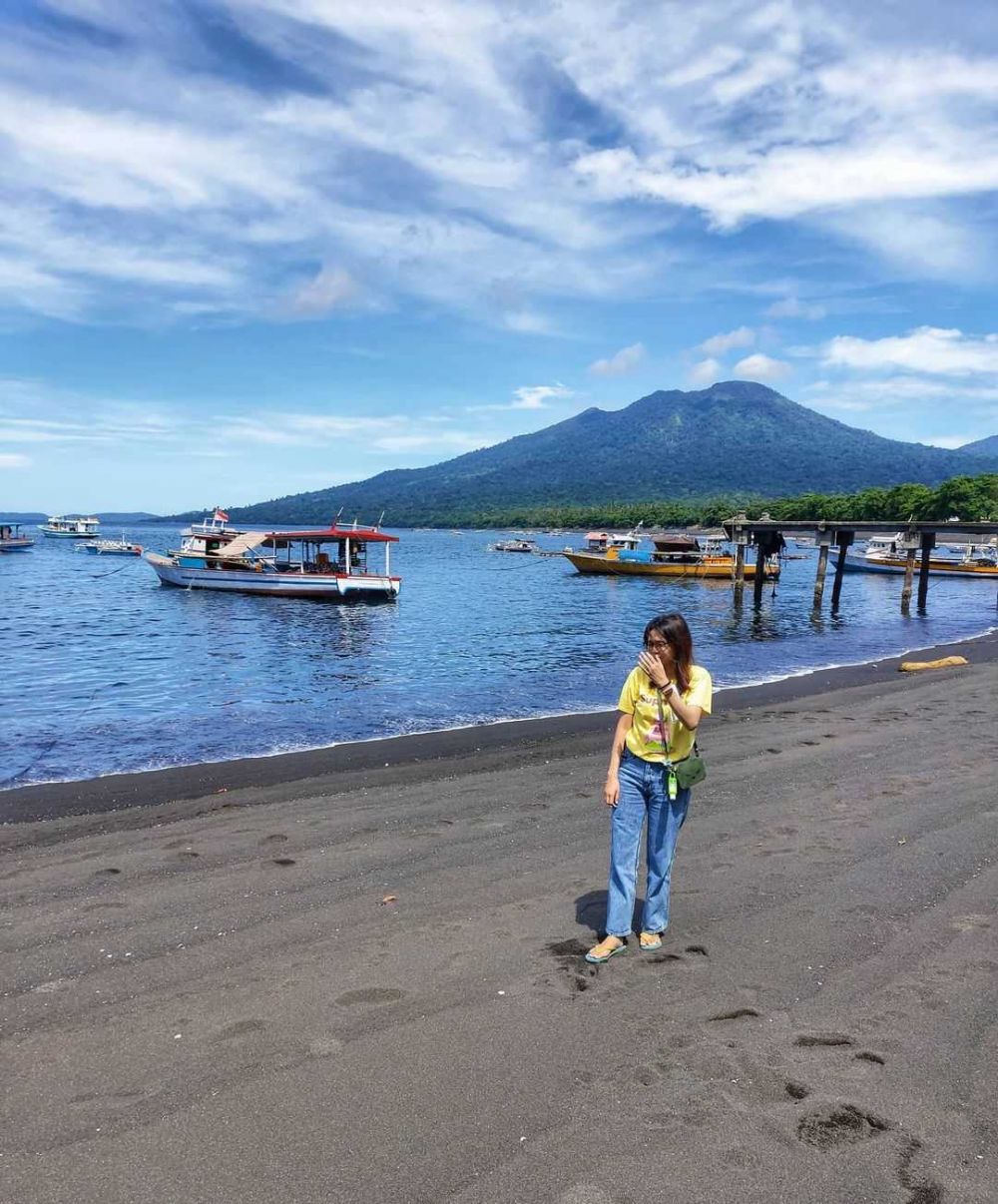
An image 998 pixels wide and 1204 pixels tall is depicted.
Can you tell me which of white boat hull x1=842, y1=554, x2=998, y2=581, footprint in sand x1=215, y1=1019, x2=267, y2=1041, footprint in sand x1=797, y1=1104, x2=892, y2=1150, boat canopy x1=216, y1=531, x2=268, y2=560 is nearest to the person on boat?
footprint in sand x1=797, y1=1104, x2=892, y2=1150

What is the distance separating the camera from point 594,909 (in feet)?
18.9

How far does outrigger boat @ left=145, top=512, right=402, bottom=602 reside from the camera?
41.7 metres

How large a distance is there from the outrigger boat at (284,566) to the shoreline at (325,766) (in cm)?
2603

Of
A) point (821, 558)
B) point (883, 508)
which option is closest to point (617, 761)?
point (821, 558)

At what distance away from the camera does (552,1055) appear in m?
4.00

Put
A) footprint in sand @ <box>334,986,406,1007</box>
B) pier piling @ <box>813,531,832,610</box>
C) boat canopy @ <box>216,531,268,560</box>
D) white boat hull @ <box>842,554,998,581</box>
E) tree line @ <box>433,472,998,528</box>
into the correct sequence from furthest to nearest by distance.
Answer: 1. tree line @ <box>433,472,998,528</box>
2. white boat hull @ <box>842,554,998,581</box>
3. boat canopy @ <box>216,531,268,560</box>
4. pier piling @ <box>813,531,832,610</box>
5. footprint in sand @ <box>334,986,406,1007</box>

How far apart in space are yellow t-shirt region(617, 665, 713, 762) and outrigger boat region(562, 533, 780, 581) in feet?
186

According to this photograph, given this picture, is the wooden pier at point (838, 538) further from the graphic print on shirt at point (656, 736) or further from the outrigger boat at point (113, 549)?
the outrigger boat at point (113, 549)

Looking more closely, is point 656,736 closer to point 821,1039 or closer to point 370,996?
point 821,1039

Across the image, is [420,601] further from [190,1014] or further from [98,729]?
[190,1014]

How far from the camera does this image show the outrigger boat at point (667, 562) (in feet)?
203

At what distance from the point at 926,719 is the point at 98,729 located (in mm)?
13758

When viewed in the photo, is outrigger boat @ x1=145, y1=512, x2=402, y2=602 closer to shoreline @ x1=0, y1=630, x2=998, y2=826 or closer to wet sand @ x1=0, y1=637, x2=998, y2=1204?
shoreline @ x1=0, y1=630, x2=998, y2=826

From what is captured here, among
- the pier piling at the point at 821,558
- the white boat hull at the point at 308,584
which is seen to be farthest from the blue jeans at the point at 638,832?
the pier piling at the point at 821,558
